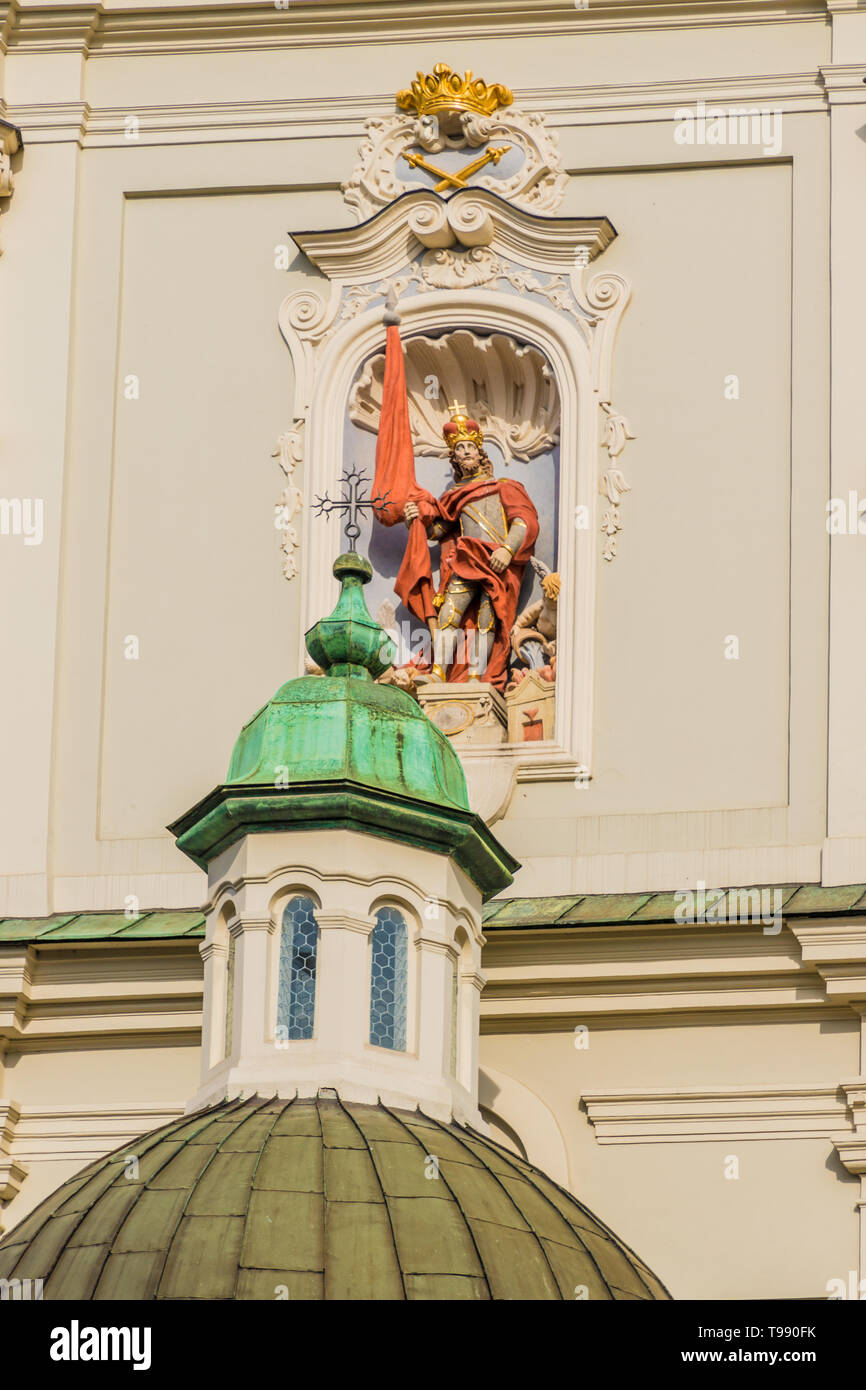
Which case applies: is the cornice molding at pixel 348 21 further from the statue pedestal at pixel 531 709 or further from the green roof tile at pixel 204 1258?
the green roof tile at pixel 204 1258

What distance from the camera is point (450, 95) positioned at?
730 inches

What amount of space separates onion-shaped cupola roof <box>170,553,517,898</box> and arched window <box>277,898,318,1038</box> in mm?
303

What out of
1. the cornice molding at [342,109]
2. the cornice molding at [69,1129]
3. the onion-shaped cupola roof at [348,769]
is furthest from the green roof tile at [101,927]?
the cornice molding at [342,109]

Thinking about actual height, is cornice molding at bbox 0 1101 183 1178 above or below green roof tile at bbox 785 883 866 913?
below

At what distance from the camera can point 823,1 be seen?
18.5 m

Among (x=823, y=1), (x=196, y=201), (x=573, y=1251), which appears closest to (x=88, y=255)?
(x=196, y=201)

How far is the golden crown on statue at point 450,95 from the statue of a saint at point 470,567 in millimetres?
1397

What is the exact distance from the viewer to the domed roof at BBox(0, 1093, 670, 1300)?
14.1 meters

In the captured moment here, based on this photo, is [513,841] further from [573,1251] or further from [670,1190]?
[573,1251]

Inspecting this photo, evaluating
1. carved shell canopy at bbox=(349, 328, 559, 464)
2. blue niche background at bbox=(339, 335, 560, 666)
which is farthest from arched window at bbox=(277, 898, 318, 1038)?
carved shell canopy at bbox=(349, 328, 559, 464)

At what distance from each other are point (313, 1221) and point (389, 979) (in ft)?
5.15

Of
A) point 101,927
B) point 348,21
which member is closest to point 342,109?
point 348,21

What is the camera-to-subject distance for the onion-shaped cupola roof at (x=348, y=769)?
51.5ft

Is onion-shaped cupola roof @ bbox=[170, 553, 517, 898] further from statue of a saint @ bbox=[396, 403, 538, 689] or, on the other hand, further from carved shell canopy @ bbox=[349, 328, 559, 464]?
carved shell canopy @ bbox=[349, 328, 559, 464]
